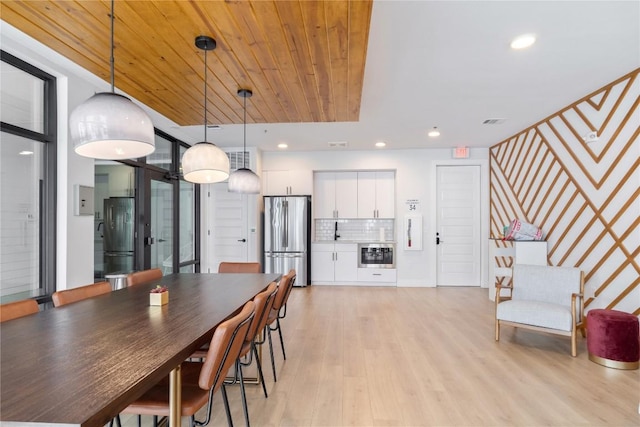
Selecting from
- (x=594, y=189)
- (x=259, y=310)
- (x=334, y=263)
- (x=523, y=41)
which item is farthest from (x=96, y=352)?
(x=334, y=263)

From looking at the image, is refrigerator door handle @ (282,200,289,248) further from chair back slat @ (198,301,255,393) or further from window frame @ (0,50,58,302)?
chair back slat @ (198,301,255,393)

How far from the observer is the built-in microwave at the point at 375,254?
20.0 ft

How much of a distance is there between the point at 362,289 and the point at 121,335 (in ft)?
15.7

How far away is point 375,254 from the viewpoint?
6.13 meters

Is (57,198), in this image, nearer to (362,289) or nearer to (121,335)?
(121,335)

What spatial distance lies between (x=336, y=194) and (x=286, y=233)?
→ 1.26 m

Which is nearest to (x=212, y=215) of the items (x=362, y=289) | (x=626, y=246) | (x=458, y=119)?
(x=362, y=289)

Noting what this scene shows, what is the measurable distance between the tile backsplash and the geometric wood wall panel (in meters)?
2.35

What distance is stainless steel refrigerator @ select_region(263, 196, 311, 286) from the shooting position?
5.94 meters

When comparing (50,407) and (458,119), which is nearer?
(50,407)

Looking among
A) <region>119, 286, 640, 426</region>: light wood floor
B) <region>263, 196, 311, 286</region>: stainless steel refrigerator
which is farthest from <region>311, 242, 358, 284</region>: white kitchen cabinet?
<region>119, 286, 640, 426</region>: light wood floor

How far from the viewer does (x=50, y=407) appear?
2.68ft

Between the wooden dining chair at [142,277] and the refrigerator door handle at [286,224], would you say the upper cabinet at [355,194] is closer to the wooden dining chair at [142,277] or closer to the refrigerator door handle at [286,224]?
the refrigerator door handle at [286,224]

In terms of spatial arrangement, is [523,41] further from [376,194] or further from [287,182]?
[287,182]
